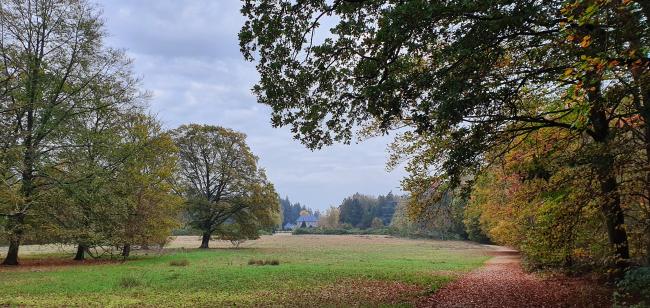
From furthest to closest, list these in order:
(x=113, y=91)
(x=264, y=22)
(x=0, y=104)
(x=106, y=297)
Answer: (x=113, y=91) < (x=0, y=104) < (x=106, y=297) < (x=264, y=22)

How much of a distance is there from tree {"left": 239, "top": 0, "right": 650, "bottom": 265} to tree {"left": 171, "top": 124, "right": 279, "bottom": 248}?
3724cm

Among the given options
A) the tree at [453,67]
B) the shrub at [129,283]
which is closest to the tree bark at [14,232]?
the shrub at [129,283]

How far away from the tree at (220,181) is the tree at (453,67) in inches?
1466

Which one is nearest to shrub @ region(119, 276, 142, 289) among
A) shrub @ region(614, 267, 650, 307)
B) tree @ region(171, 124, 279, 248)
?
shrub @ region(614, 267, 650, 307)

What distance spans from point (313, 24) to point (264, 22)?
1098 mm

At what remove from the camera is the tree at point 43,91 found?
17.4 meters

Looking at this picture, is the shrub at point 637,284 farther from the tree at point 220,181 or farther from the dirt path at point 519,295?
the tree at point 220,181

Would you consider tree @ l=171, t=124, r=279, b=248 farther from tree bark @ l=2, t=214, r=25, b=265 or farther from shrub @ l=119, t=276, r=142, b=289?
shrub @ l=119, t=276, r=142, b=289

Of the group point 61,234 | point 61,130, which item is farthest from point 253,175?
point 61,130

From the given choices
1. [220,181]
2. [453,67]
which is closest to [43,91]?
[453,67]

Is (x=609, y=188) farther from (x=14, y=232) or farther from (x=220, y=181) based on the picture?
(x=220, y=181)

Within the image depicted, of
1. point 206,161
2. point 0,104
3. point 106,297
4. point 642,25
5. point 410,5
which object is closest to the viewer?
point 642,25

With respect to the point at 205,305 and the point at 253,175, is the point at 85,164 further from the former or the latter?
the point at 253,175

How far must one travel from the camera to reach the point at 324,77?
9.88 metres
